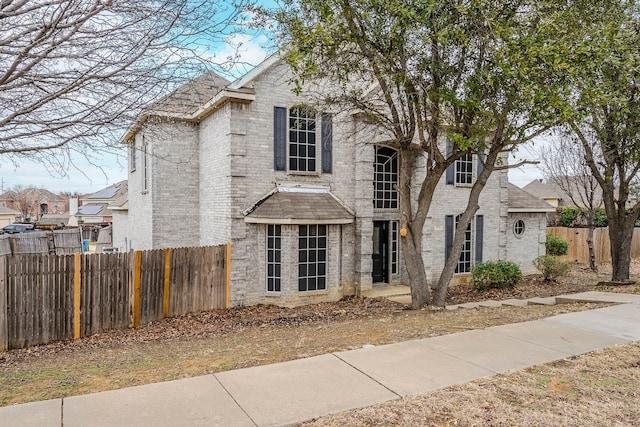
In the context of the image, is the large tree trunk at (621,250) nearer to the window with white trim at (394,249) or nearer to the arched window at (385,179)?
the window with white trim at (394,249)

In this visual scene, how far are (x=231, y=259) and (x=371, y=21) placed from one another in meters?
7.31

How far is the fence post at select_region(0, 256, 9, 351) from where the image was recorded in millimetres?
8234

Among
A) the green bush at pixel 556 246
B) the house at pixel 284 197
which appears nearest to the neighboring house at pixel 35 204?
the house at pixel 284 197

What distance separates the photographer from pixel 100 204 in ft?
128

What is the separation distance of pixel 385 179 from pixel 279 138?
15.1 ft

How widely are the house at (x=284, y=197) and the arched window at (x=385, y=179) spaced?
0.12 feet

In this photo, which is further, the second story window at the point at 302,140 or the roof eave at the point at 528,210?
the roof eave at the point at 528,210

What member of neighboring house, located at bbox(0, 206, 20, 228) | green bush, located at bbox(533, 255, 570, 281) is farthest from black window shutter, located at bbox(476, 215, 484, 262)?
neighboring house, located at bbox(0, 206, 20, 228)

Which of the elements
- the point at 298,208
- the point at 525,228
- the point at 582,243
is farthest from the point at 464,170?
the point at 582,243

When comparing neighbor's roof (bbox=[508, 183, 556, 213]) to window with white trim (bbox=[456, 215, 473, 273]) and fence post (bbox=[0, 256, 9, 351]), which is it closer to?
window with white trim (bbox=[456, 215, 473, 273])

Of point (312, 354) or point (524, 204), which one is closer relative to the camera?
point (312, 354)

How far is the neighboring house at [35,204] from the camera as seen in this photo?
65.5 m

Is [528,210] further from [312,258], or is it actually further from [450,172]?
[312,258]

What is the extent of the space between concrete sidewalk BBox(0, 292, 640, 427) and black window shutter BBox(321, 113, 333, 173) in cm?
→ 818
